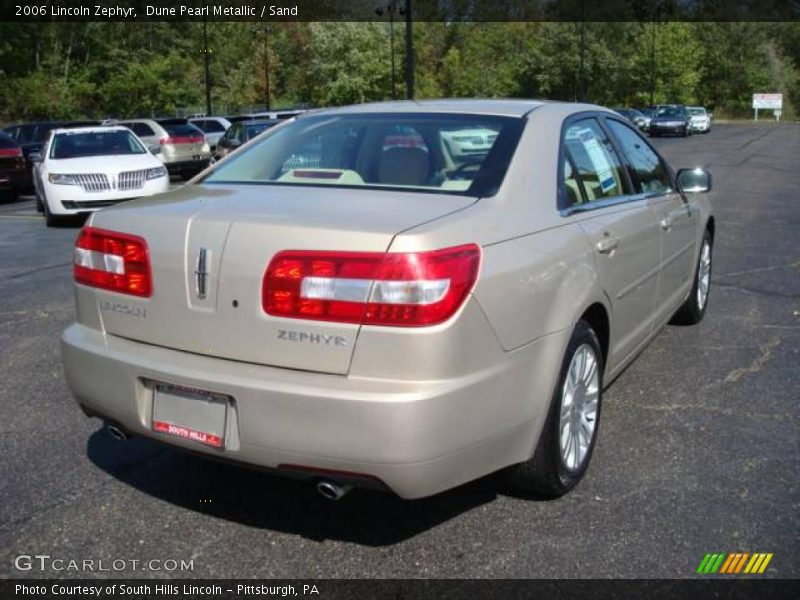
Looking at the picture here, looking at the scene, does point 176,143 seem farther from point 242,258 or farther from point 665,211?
point 242,258

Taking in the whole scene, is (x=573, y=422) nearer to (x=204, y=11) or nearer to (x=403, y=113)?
(x=403, y=113)

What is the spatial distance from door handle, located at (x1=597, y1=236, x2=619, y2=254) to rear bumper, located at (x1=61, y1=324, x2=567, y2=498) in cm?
70

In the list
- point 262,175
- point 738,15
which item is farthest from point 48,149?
point 738,15

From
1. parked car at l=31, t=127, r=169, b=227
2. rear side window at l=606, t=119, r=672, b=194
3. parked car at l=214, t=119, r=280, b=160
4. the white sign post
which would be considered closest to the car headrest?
rear side window at l=606, t=119, r=672, b=194

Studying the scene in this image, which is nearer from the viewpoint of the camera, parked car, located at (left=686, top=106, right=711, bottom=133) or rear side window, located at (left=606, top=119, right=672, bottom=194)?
rear side window, located at (left=606, top=119, right=672, bottom=194)

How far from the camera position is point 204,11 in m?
57.0

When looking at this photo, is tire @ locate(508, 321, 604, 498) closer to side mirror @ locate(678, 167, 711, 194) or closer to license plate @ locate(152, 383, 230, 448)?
license plate @ locate(152, 383, 230, 448)

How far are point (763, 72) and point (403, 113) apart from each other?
93.3 metres

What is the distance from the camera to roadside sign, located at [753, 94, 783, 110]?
254 feet

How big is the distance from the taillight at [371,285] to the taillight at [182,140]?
69.0 feet

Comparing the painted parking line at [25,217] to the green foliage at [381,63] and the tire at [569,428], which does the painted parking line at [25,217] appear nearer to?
the tire at [569,428]

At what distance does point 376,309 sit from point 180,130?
22.1 m

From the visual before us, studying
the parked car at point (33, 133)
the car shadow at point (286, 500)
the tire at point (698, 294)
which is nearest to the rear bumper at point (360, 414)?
the car shadow at point (286, 500)

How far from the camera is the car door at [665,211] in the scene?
4.59 metres
